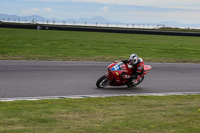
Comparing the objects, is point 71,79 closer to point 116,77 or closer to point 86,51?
point 116,77

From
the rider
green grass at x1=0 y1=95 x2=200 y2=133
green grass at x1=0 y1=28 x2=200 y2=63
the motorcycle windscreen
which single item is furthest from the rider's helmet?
green grass at x1=0 y1=28 x2=200 y2=63

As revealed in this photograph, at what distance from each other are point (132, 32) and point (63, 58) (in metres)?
24.7

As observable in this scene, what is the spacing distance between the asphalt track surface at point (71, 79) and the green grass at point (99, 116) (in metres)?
1.74

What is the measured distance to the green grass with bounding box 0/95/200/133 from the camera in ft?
21.0

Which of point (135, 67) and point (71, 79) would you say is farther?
point (71, 79)

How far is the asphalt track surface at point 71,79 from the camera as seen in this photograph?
11516mm

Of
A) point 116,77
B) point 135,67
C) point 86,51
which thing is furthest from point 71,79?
point 86,51

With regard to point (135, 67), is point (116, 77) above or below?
below

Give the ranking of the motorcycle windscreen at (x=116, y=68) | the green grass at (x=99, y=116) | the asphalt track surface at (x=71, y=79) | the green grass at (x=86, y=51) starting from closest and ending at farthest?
1. the green grass at (x=99, y=116)
2. the asphalt track surface at (x=71, y=79)
3. the motorcycle windscreen at (x=116, y=68)
4. the green grass at (x=86, y=51)

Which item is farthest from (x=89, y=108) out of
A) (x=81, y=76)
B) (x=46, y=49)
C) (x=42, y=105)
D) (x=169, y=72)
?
(x=46, y=49)

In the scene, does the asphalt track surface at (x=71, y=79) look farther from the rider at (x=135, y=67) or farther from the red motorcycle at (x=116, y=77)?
the rider at (x=135, y=67)

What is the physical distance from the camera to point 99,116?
24.7 feet

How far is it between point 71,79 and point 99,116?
6.34 m

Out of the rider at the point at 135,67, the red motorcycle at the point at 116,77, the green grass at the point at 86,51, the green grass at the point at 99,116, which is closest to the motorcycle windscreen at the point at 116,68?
the red motorcycle at the point at 116,77
